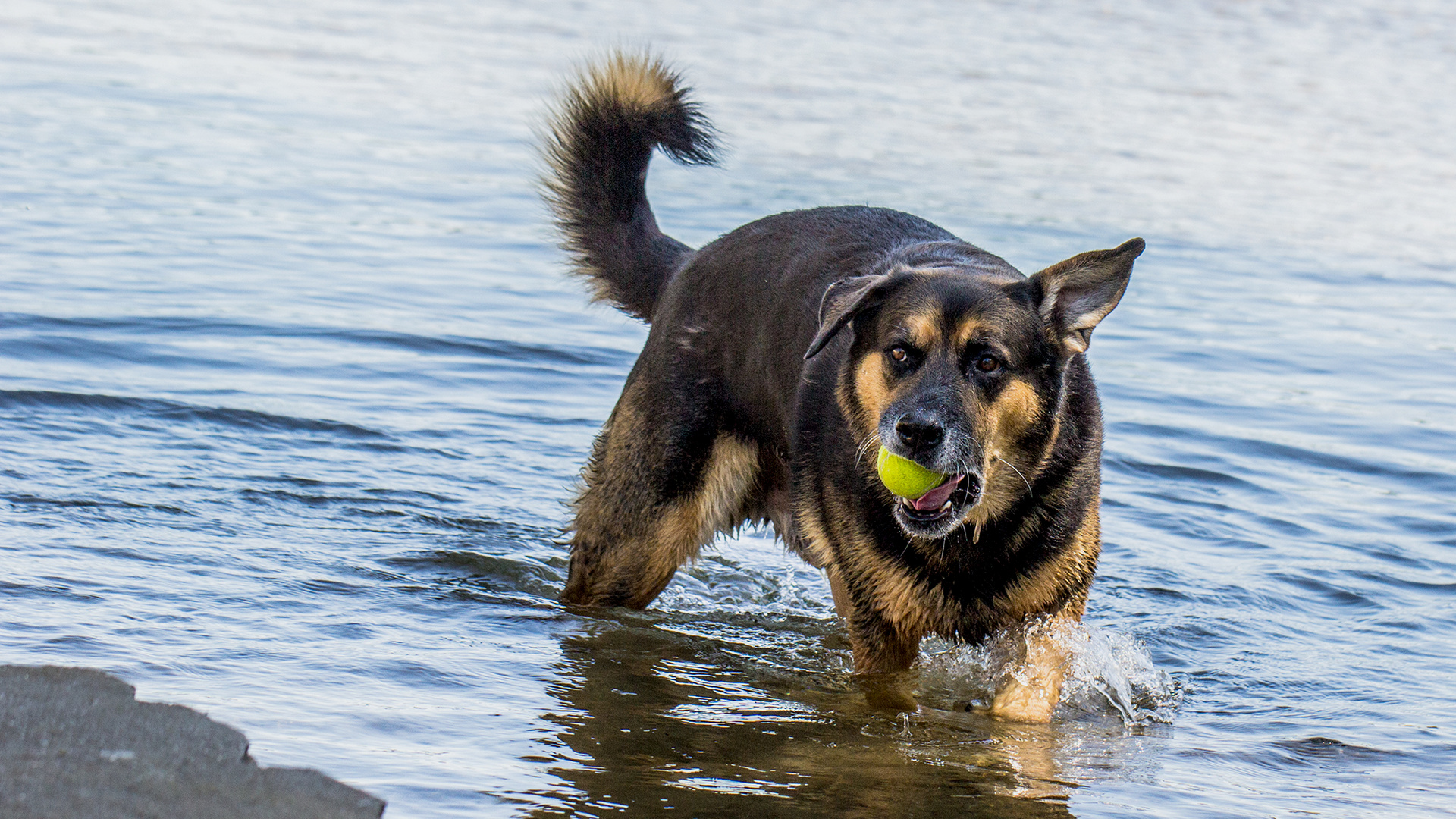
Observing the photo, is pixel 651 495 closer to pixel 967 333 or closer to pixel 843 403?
pixel 843 403

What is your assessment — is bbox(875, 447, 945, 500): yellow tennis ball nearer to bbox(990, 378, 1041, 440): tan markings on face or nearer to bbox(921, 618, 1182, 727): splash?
bbox(990, 378, 1041, 440): tan markings on face

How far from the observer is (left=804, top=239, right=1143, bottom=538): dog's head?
166 inches

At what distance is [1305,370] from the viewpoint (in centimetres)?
925

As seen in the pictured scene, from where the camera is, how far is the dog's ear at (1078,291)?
14.2ft

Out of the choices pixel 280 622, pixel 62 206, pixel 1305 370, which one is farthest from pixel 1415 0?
pixel 280 622

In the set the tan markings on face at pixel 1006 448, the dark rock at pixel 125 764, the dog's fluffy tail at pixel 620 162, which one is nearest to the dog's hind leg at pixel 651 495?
the dog's fluffy tail at pixel 620 162

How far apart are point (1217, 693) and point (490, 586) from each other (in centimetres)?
245

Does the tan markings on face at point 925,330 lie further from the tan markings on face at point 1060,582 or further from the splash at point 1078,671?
the splash at point 1078,671

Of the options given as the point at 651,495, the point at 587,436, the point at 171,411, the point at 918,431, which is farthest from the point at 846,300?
the point at 171,411

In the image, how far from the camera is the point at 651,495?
18.0ft

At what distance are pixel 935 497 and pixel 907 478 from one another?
13cm

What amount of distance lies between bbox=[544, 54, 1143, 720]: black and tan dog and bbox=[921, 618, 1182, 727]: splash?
2.2 inches

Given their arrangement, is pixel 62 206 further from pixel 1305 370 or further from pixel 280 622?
pixel 1305 370

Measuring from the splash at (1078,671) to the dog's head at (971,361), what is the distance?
0.43 meters
